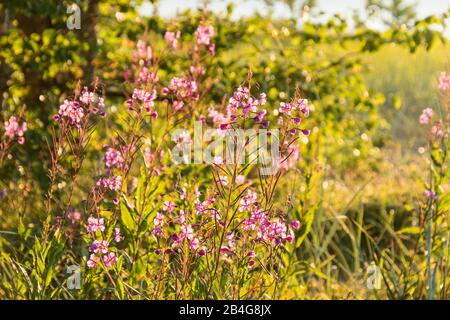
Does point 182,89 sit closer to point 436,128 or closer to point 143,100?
point 143,100

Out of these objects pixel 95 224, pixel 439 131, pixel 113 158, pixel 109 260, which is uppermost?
pixel 439 131

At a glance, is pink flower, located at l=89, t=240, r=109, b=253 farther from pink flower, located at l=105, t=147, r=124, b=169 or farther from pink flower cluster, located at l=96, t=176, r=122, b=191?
pink flower, located at l=105, t=147, r=124, b=169

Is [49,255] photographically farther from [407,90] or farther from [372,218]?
[407,90]

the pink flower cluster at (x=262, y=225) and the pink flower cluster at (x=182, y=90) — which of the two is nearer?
the pink flower cluster at (x=262, y=225)

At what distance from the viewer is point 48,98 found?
6184 millimetres

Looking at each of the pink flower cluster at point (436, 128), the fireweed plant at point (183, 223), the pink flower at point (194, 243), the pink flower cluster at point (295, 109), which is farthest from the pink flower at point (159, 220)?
the pink flower cluster at point (436, 128)

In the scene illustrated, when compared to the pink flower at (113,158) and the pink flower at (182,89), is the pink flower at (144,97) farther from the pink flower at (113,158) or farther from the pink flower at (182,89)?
the pink flower at (113,158)

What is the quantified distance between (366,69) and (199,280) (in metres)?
3.72

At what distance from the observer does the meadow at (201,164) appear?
3070 millimetres

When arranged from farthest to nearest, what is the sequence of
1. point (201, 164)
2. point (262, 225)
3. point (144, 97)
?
1. point (201, 164)
2. point (144, 97)
3. point (262, 225)

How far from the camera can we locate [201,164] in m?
4.27

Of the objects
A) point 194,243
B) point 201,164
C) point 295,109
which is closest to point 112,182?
point 194,243

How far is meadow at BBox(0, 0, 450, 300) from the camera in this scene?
10.1ft
